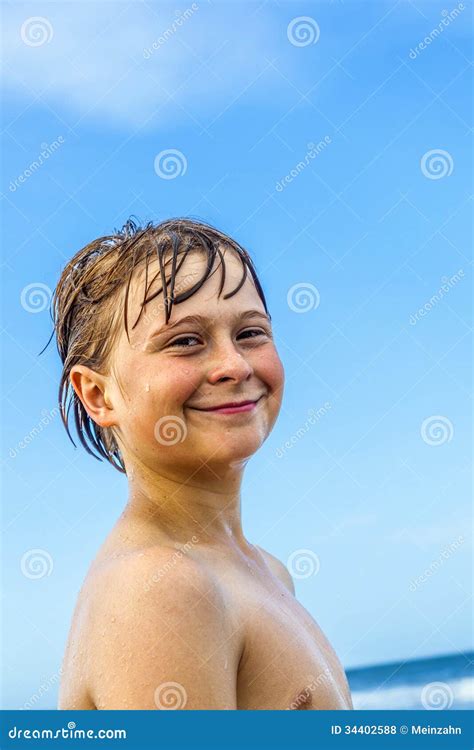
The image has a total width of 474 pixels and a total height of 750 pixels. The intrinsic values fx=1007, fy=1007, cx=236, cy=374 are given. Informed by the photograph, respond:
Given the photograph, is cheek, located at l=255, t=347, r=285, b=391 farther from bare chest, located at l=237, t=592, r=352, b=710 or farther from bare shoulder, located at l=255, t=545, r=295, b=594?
bare shoulder, located at l=255, t=545, r=295, b=594

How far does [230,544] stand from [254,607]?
0.39 metres

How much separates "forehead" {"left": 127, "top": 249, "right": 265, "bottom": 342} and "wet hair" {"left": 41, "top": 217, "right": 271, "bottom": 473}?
0.5 inches

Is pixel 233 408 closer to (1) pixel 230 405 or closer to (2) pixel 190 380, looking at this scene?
(1) pixel 230 405

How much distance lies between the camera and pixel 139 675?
3084mm

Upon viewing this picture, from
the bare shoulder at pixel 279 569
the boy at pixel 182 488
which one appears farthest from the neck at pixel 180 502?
the bare shoulder at pixel 279 569

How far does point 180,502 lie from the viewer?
3654 millimetres

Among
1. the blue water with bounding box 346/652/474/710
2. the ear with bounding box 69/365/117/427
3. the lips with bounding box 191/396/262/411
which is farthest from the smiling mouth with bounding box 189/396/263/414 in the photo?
the blue water with bounding box 346/652/474/710

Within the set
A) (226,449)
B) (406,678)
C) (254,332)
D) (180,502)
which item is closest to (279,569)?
(180,502)

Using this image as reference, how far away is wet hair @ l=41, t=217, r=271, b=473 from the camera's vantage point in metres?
3.68

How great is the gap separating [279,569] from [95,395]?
1.23 meters
